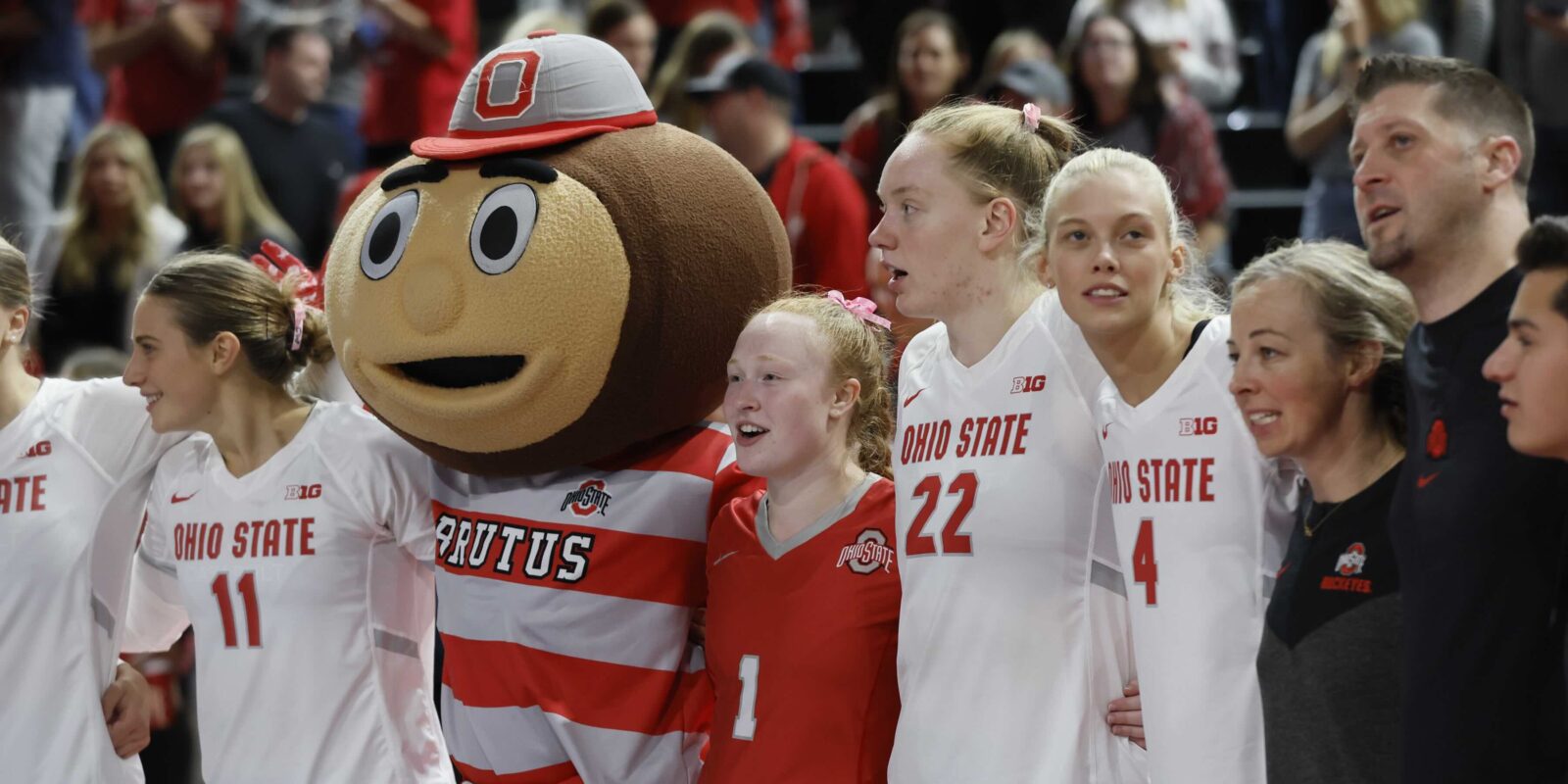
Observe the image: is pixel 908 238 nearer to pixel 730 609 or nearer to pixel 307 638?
pixel 730 609

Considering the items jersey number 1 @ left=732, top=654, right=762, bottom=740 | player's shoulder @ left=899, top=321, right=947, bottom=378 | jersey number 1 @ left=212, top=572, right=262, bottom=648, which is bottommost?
jersey number 1 @ left=732, top=654, right=762, bottom=740

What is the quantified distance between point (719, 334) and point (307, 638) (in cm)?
94

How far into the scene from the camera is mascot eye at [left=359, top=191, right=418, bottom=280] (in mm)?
3289

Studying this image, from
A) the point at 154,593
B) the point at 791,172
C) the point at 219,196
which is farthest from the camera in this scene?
the point at 219,196

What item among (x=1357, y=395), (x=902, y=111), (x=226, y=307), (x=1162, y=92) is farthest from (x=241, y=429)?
(x=1162, y=92)

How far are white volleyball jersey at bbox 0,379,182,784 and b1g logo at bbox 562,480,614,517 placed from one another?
0.95 meters

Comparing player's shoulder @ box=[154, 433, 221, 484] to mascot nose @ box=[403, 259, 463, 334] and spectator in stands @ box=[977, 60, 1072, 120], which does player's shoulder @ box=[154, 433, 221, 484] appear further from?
spectator in stands @ box=[977, 60, 1072, 120]

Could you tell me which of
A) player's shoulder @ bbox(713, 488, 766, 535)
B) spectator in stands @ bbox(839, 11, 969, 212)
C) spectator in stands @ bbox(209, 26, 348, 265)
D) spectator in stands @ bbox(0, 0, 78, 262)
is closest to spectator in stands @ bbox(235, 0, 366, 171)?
spectator in stands @ bbox(209, 26, 348, 265)

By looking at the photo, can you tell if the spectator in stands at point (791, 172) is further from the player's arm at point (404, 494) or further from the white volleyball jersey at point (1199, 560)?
the white volleyball jersey at point (1199, 560)

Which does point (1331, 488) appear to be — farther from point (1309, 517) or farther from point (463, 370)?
point (463, 370)

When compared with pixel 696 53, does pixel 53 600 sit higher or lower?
lower

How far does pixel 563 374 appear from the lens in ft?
10.6

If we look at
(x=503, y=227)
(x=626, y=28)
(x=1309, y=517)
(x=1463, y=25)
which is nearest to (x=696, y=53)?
(x=626, y=28)

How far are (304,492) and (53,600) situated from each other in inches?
21.7
